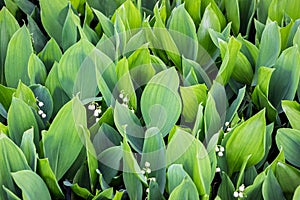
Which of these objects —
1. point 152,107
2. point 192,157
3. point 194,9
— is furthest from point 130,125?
point 194,9

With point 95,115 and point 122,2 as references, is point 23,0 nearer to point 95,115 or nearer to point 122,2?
point 122,2

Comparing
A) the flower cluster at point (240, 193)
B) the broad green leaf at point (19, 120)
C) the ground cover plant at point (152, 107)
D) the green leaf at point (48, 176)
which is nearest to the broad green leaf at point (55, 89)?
the ground cover plant at point (152, 107)

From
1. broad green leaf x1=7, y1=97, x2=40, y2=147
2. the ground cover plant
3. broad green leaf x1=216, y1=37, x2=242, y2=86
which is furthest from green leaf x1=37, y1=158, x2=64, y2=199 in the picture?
broad green leaf x1=216, y1=37, x2=242, y2=86

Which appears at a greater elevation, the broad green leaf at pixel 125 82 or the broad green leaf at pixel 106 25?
the broad green leaf at pixel 106 25

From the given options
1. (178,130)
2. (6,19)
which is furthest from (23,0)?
(178,130)

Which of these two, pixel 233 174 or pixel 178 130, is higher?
pixel 178 130

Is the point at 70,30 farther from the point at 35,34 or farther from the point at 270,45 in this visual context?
the point at 270,45

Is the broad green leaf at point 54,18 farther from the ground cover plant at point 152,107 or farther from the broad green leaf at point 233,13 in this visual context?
the broad green leaf at point 233,13
